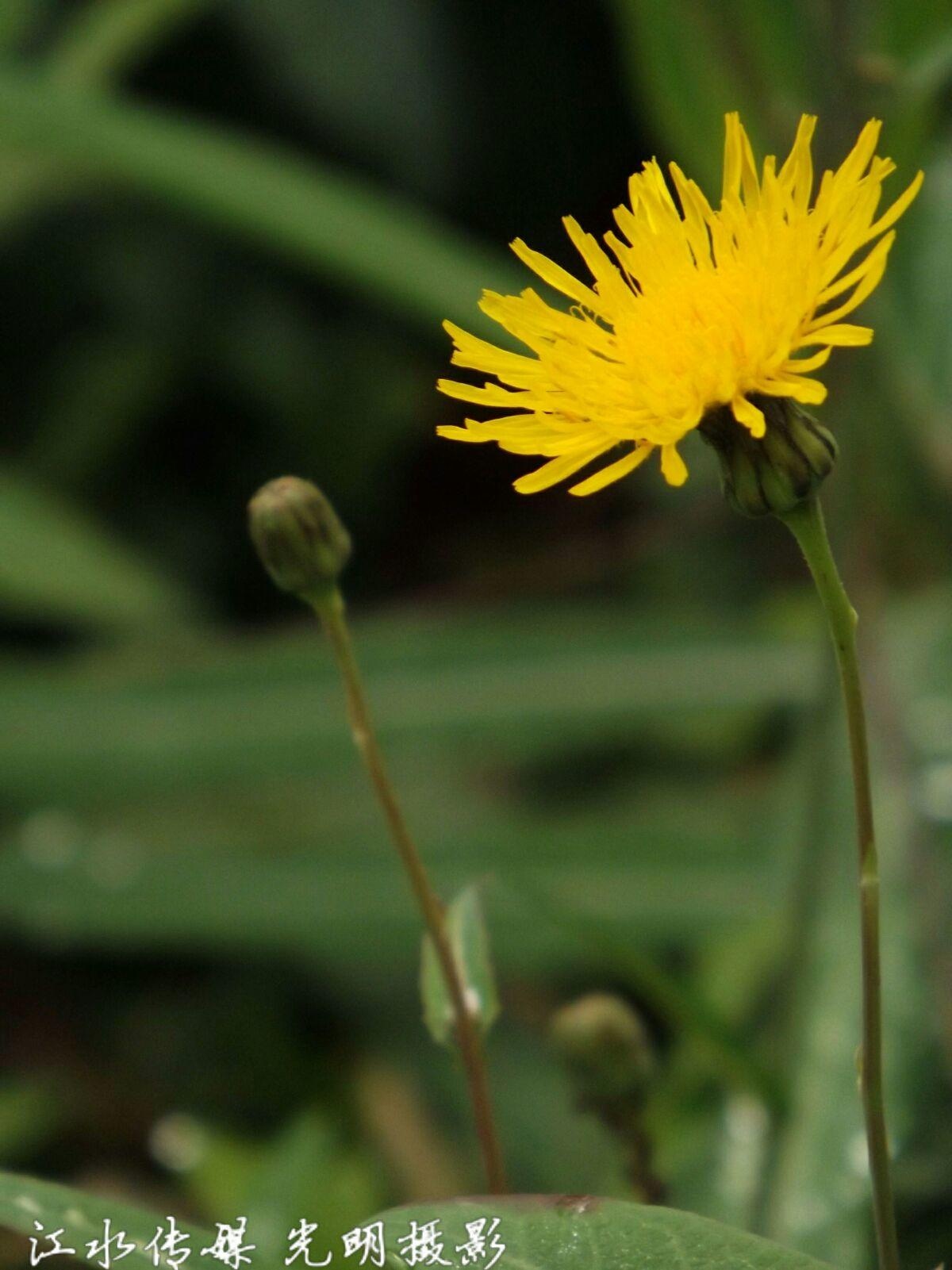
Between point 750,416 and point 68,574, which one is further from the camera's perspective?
point 68,574

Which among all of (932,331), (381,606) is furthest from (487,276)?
(932,331)

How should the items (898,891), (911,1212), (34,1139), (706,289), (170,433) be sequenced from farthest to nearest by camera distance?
(170,433) → (34,1139) → (898,891) → (911,1212) → (706,289)

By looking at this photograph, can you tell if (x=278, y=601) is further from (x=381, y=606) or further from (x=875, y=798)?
(x=875, y=798)

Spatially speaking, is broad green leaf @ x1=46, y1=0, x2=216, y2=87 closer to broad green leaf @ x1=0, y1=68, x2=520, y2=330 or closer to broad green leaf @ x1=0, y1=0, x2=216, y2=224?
broad green leaf @ x1=0, y1=0, x2=216, y2=224

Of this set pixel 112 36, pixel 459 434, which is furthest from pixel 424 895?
pixel 112 36

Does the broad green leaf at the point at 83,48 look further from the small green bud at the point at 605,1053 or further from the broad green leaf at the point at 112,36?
the small green bud at the point at 605,1053

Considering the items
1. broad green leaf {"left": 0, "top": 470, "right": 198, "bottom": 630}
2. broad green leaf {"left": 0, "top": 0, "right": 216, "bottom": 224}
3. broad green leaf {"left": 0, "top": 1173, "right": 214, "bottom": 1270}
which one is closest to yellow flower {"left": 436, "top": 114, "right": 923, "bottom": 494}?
broad green leaf {"left": 0, "top": 1173, "right": 214, "bottom": 1270}

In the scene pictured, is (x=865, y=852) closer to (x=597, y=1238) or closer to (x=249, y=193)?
(x=597, y=1238)
